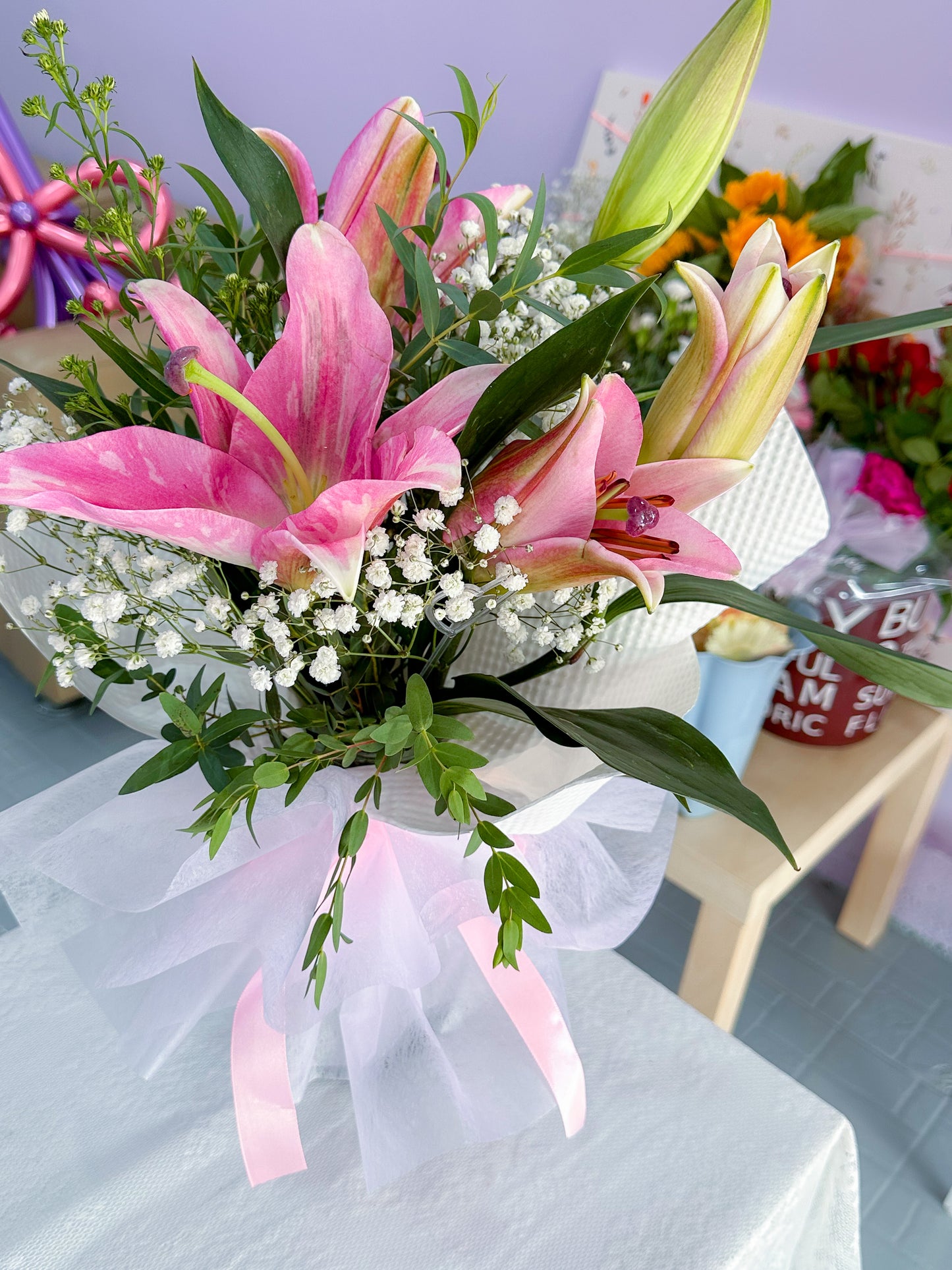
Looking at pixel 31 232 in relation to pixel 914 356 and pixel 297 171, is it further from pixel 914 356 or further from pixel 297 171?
pixel 297 171

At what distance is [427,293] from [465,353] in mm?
26

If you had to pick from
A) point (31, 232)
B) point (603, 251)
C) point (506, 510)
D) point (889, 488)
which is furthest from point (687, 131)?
point (31, 232)

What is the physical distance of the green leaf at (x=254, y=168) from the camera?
40 cm

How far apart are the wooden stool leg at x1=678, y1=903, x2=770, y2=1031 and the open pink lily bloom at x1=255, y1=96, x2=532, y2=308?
2.44ft

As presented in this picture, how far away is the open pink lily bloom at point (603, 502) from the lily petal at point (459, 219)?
124 millimetres

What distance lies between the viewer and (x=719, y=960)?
1.00 meters

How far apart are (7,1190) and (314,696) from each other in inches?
11.6

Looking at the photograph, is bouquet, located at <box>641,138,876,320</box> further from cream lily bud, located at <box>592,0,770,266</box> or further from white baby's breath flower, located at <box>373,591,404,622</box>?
white baby's breath flower, located at <box>373,591,404,622</box>

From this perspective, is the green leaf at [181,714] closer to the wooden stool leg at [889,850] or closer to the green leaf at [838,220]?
the green leaf at [838,220]

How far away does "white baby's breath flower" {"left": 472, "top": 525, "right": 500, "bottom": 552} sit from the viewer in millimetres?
355

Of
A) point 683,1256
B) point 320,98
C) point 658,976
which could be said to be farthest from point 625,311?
point 320,98

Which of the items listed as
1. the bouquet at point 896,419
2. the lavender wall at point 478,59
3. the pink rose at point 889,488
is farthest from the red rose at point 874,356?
the lavender wall at point 478,59

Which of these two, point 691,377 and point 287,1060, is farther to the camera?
point 287,1060

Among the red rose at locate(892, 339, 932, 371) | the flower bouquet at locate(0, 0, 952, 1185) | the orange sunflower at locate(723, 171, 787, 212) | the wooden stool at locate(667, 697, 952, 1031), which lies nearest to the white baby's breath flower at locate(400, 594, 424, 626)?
the flower bouquet at locate(0, 0, 952, 1185)
